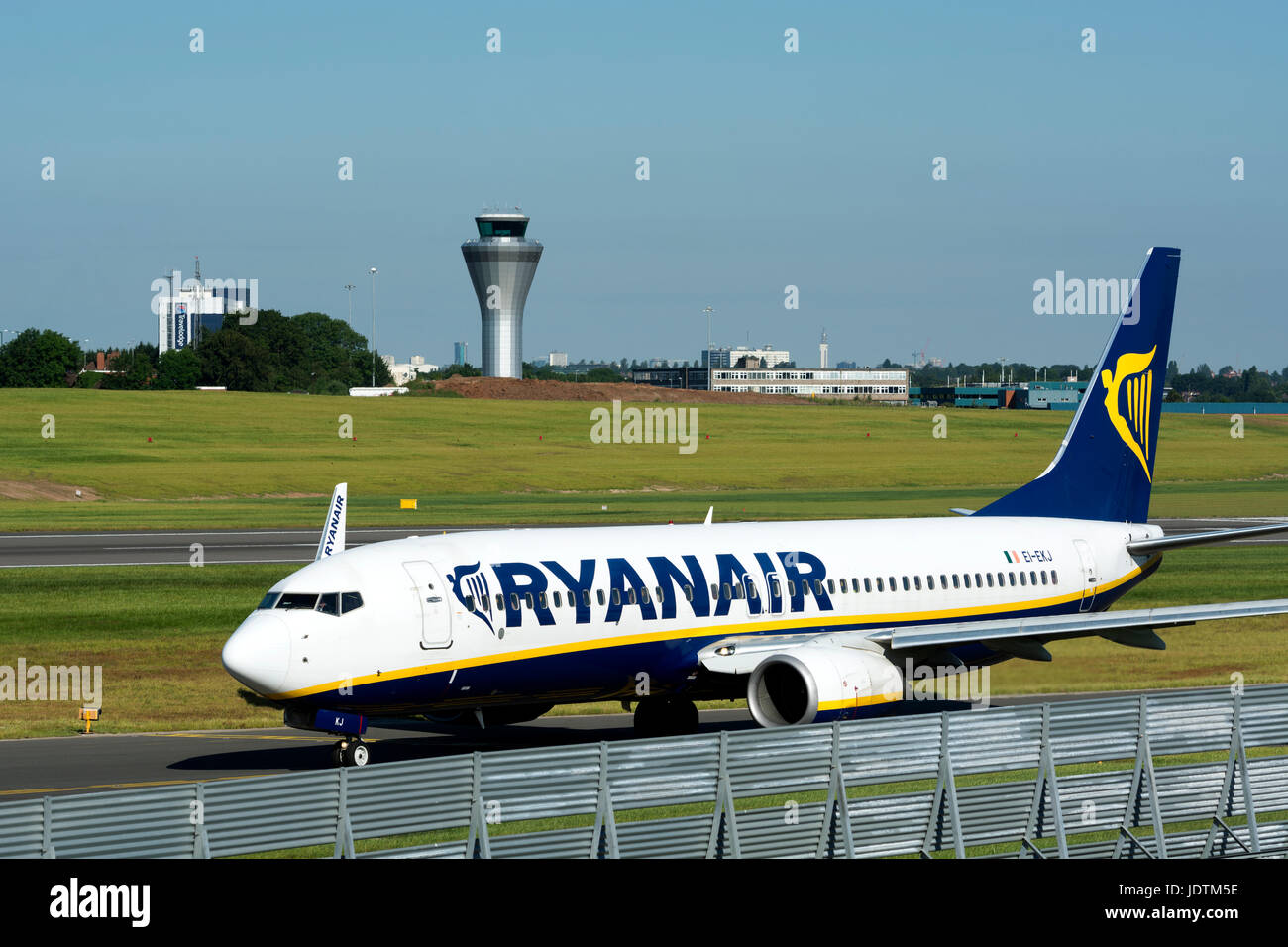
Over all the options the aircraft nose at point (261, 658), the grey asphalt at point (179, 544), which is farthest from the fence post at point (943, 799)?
the grey asphalt at point (179, 544)

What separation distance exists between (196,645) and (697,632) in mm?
21403

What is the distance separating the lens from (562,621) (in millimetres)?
30203

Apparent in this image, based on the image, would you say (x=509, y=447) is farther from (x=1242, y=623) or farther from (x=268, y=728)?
(x=268, y=728)

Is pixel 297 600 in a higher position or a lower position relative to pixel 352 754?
higher

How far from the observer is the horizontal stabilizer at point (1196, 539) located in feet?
116

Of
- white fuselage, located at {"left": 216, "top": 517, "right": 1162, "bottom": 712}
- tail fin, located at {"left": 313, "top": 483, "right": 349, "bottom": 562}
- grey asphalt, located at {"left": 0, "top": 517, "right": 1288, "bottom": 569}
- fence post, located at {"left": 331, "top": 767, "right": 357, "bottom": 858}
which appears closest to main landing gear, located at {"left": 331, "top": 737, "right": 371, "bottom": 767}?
white fuselage, located at {"left": 216, "top": 517, "right": 1162, "bottom": 712}

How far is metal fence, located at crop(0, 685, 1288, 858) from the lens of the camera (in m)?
17.0

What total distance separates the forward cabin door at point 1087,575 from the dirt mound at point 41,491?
79.7 meters

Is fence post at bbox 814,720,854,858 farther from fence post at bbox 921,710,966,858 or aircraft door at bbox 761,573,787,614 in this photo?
aircraft door at bbox 761,573,787,614

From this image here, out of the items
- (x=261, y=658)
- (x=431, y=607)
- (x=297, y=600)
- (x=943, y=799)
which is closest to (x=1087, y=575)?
(x=431, y=607)

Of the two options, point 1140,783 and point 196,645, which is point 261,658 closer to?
point 1140,783

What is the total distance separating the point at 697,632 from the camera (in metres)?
32.0

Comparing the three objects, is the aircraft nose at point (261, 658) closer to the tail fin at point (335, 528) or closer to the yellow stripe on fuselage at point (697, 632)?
the yellow stripe on fuselage at point (697, 632)
